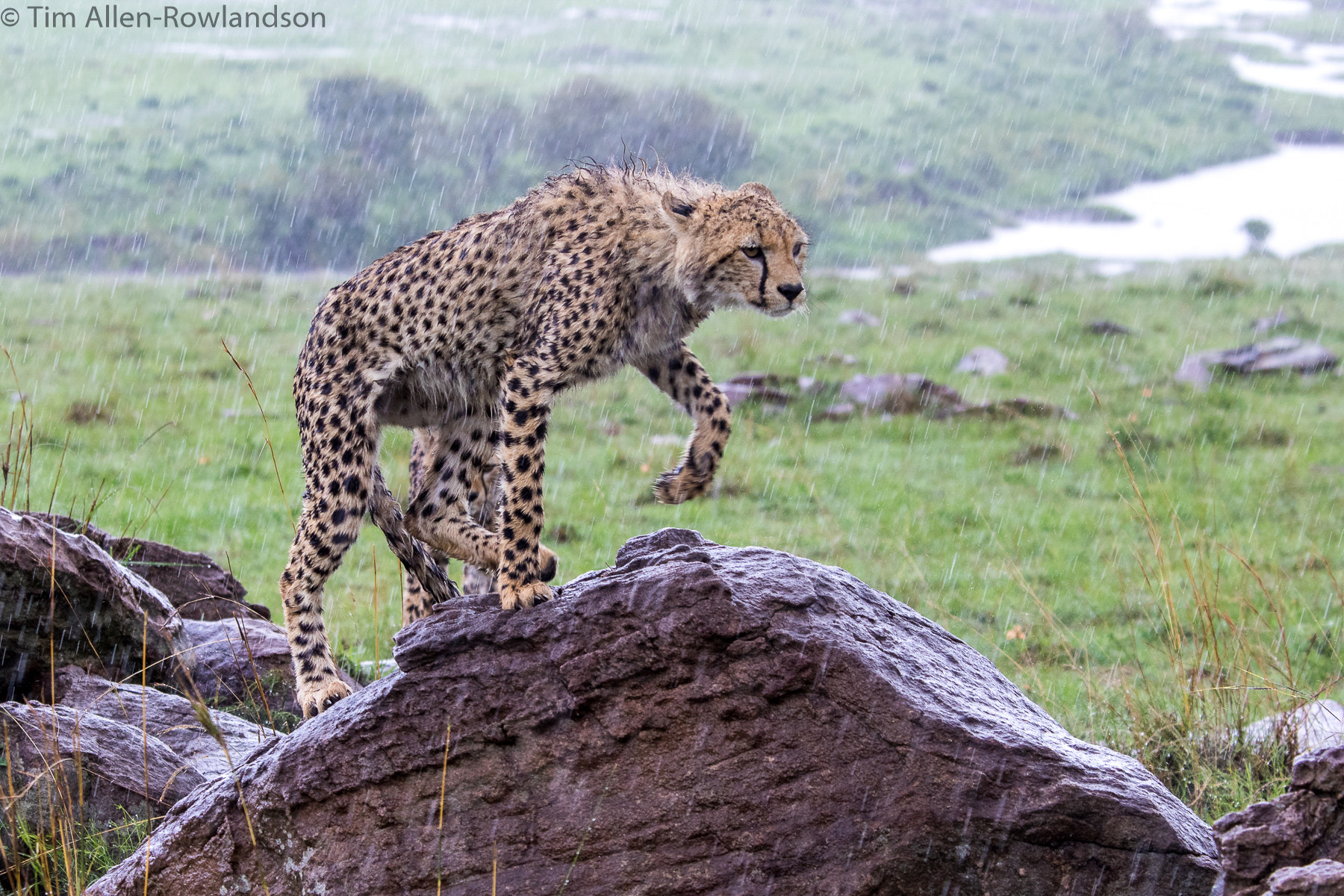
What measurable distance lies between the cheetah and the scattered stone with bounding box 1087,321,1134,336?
15.7 meters

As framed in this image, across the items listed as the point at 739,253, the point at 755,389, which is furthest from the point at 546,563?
the point at 755,389

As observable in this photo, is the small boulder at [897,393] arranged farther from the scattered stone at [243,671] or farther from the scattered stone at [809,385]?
the scattered stone at [243,671]

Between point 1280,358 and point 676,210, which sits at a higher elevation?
point 676,210

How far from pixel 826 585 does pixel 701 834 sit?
96 cm

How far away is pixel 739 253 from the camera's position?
180 inches

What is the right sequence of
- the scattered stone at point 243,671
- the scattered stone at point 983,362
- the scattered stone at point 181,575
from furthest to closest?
the scattered stone at point 983,362
the scattered stone at point 181,575
the scattered stone at point 243,671

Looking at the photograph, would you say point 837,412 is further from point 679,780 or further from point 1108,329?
point 679,780

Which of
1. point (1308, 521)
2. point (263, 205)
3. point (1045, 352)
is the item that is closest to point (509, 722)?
point (1308, 521)

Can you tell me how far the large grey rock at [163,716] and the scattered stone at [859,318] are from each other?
1565cm

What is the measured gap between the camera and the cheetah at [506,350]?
4543 mm

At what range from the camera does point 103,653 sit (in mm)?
6094

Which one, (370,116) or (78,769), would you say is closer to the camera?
(78,769)

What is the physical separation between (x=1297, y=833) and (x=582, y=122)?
116ft

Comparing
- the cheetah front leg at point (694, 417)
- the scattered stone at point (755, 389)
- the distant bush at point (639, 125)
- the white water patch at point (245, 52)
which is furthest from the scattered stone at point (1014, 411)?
the white water patch at point (245, 52)
